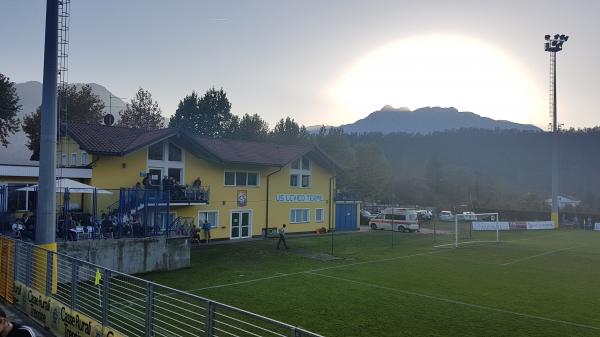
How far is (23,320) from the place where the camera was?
12.0 m

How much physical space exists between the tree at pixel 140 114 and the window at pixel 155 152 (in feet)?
125

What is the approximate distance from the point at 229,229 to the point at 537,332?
26.3 m

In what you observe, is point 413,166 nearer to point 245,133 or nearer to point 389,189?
point 389,189

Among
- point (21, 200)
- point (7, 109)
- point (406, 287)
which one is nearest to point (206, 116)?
point (7, 109)

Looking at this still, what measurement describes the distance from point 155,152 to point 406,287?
65.2ft

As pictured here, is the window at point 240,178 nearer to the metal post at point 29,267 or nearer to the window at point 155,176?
the window at point 155,176

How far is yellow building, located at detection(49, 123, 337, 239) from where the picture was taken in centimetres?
2911

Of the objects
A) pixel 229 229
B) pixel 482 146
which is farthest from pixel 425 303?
pixel 482 146

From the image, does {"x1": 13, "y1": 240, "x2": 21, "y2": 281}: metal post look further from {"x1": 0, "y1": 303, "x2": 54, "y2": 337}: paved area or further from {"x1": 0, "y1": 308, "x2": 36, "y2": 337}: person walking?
{"x1": 0, "y1": 308, "x2": 36, "y2": 337}: person walking

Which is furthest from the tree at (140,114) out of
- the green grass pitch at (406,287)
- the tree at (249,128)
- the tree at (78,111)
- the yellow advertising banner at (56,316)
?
the yellow advertising banner at (56,316)

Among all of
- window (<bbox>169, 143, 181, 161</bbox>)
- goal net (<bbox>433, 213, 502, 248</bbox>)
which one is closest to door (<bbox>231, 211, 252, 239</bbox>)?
window (<bbox>169, 143, 181, 161</bbox>)

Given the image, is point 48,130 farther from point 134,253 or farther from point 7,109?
point 7,109

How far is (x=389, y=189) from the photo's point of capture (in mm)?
97000

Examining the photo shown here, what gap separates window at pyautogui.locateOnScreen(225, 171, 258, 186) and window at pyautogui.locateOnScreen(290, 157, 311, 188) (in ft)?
14.6
